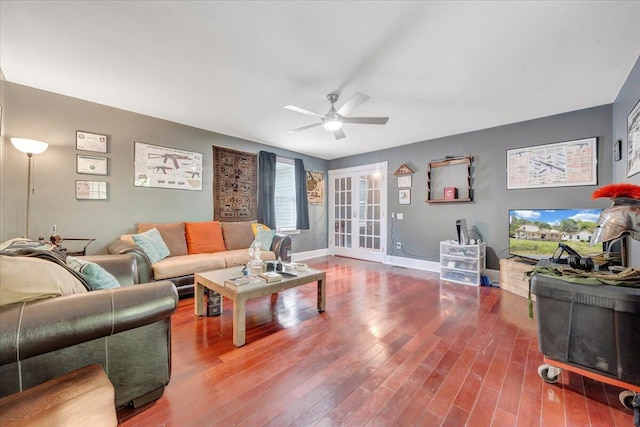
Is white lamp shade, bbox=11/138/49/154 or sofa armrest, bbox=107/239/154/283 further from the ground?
white lamp shade, bbox=11/138/49/154

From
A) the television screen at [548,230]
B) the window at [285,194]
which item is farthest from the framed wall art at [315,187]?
the television screen at [548,230]

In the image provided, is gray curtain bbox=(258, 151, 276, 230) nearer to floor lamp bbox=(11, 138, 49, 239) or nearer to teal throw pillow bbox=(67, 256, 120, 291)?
floor lamp bbox=(11, 138, 49, 239)

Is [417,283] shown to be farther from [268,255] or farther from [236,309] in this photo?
[236,309]

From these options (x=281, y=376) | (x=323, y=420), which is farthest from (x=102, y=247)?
(x=323, y=420)

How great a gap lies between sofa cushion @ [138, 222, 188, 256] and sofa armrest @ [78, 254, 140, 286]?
1025 mm

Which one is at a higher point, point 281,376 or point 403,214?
point 403,214

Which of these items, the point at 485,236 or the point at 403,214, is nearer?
the point at 485,236

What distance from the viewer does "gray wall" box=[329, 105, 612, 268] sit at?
3256mm

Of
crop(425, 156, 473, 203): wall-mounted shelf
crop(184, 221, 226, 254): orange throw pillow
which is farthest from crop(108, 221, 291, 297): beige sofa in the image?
crop(425, 156, 473, 203): wall-mounted shelf

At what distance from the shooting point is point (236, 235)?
4105 mm

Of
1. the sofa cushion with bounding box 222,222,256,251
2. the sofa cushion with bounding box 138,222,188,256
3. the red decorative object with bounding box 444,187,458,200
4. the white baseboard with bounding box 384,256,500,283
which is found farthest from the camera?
the white baseboard with bounding box 384,256,500,283

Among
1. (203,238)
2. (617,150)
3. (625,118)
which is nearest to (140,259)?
(203,238)

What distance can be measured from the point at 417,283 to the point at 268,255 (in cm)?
233

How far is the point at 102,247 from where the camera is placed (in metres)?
3.22
